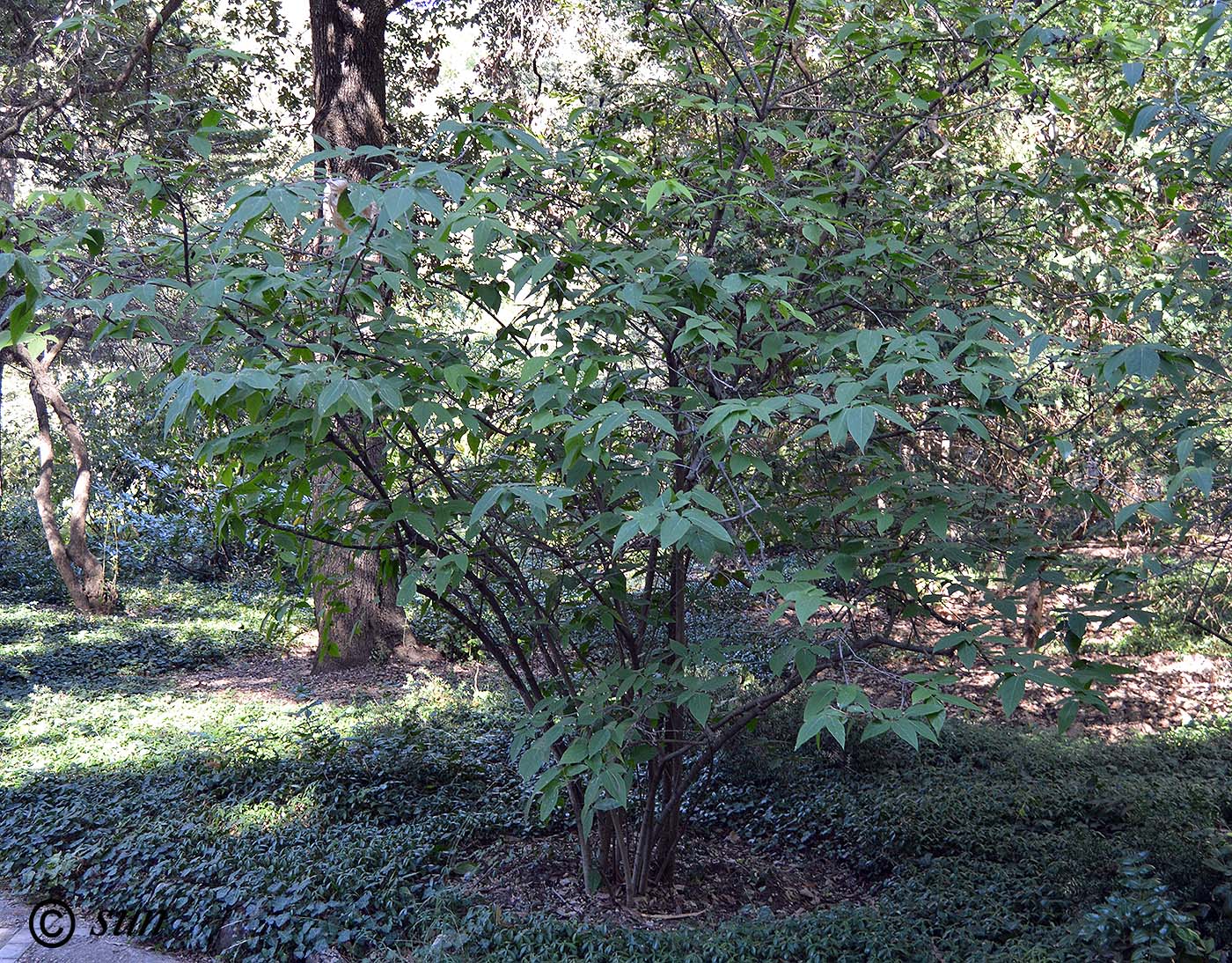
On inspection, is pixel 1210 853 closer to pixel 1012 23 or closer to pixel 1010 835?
pixel 1010 835

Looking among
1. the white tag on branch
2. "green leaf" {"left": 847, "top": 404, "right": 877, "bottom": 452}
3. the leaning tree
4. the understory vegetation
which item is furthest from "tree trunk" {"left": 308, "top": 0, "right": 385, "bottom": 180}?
"green leaf" {"left": 847, "top": 404, "right": 877, "bottom": 452}

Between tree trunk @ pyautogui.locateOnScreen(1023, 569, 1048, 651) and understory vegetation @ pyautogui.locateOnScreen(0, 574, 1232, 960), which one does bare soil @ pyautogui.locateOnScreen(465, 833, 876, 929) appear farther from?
tree trunk @ pyautogui.locateOnScreen(1023, 569, 1048, 651)

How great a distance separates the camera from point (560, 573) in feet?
10.7

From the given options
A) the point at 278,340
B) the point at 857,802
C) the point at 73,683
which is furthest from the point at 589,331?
the point at 73,683

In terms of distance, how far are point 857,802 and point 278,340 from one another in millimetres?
3486

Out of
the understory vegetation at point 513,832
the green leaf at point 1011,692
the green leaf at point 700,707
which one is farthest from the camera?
the understory vegetation at point 513,832

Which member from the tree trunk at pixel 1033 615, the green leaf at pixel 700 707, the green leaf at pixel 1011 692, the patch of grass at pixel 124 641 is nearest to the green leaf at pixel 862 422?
the green leaf at pixel 1011 692

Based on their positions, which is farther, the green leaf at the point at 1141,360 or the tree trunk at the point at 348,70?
the tree trunk at the point at 348,70

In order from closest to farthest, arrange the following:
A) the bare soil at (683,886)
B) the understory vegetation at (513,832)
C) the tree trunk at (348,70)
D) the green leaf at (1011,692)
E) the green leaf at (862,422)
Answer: the green leaf at (862,422) → the green leaf at (1011,692) → the understory vegetation at (513,832) → the bare soil at (683,886) → the tree trunk at (348,70)

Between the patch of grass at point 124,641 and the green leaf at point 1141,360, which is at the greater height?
the green leaf at point 1141,360

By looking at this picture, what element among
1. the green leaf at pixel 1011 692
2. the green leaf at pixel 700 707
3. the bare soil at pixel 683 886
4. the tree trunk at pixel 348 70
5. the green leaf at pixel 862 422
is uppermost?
the tree trunk at pixel 348 70

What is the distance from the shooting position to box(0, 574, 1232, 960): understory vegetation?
314 centimetres

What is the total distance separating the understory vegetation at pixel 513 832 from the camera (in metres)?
3.14

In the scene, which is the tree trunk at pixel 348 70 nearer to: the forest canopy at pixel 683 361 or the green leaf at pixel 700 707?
the forest canopy at pixel 683 361
